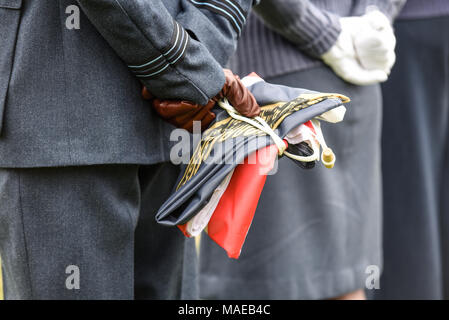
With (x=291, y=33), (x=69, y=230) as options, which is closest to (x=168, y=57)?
(x=69, y=230)

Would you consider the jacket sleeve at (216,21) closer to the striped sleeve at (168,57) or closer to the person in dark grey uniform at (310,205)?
the striped sleeve at (168,57)

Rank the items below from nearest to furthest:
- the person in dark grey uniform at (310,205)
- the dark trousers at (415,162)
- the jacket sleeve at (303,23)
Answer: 1. the jacket sleeve at (303,23)
2. the person in dark grey uniform at (310,205)
3. the dark trousers at (415,162)

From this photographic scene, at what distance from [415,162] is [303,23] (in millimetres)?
684

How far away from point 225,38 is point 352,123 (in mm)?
530

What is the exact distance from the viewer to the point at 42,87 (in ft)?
2.49

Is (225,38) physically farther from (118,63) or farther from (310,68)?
(310,68)

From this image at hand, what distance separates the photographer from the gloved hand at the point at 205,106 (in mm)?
816

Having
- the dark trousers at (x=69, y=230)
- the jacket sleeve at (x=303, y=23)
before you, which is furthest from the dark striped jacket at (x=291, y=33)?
the dark trousers at (x=69, y=230)

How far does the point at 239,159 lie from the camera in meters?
0.74

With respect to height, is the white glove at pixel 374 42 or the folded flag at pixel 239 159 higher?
the white glove at pixel 374 42

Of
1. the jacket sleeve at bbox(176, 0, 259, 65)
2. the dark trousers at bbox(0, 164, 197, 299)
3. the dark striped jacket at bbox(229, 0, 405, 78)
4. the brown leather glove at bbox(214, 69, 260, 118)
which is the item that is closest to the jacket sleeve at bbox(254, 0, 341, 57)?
the dark striped jacket at bbox(229, 0, 405, 78)

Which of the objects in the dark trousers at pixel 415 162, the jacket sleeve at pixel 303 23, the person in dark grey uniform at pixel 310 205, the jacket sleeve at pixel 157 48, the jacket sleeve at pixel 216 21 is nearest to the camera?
the jacket sleeve at pixel 157 48

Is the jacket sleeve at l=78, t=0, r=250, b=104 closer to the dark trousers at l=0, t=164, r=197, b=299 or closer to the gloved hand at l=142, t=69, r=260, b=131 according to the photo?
the gloved hand at l=142, t=69, r=260, b=131

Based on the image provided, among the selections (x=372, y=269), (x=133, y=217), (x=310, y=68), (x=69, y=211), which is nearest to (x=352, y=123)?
(x=310, y=68)
